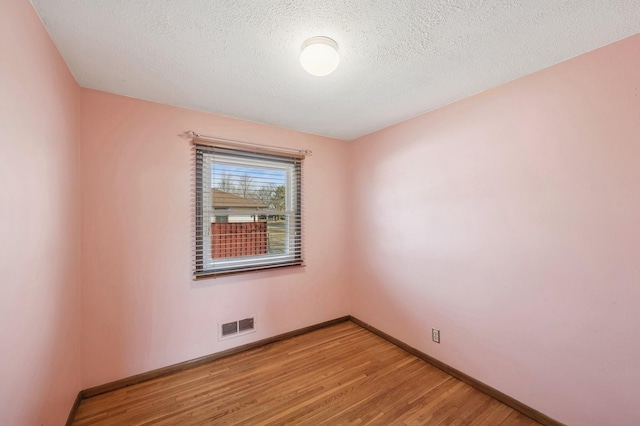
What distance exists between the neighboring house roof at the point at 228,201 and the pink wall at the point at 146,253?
0.25 metres

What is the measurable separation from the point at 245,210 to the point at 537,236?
2427 mm

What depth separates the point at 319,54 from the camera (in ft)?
4.43

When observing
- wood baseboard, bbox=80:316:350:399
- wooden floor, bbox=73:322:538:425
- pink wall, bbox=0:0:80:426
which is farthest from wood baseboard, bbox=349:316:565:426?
pink wall, bbox=0:0:80:426

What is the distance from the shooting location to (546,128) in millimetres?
1637

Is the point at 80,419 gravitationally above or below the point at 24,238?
below

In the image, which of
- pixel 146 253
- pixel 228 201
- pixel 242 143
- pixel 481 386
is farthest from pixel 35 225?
pixel 481 386

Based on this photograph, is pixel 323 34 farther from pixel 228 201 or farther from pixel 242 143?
pixel 228 201

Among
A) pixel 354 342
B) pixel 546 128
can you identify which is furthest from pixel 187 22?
pixel 354 342

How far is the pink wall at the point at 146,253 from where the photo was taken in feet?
6.21

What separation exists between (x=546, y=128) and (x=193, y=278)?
2.98m

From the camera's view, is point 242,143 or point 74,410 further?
point 242,143

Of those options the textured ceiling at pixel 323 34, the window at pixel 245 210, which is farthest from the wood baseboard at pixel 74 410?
the textured ceiling at pixel 323 34

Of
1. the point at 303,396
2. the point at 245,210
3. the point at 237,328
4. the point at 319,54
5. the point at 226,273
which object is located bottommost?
the point at 303,396

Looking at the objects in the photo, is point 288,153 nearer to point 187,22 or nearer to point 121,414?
point 187,22
